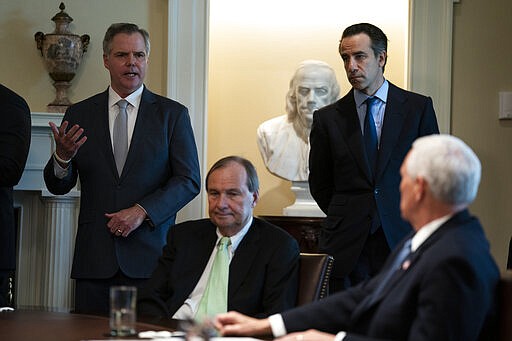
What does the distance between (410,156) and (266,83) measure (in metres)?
3.79

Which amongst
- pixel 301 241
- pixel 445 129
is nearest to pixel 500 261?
pixel 445 129

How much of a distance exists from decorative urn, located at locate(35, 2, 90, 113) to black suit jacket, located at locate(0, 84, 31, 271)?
1021 mm

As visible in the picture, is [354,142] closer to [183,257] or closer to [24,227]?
[183,257]

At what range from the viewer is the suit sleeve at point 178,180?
394cm

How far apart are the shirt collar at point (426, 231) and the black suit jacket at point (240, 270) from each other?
0.81 meters

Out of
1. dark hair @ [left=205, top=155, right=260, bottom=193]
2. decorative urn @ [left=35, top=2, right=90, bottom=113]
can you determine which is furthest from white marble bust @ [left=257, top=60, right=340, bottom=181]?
dark hair @ [left=205, top=155, right=260, bottom=193]

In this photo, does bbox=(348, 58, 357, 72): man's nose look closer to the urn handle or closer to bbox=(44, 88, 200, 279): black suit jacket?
bbox=(44, 88, 200, 279): black suit jacket

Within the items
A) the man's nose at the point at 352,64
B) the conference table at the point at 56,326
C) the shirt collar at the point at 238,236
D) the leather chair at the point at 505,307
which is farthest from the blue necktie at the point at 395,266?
the man's nose at the point at 352,64

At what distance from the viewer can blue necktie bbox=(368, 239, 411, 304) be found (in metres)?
2.37

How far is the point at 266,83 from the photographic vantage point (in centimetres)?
600

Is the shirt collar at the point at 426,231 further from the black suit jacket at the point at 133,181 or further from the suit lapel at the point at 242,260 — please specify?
the black suit jacket at the point at 133,181

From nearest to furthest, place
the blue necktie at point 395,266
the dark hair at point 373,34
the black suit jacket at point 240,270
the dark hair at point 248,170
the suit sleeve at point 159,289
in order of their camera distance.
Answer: the blue necktie at point 395,266 < the black suit jacket at point 240,270 < the suit sleeve at point 159,289 < the dark hair at point 248,170 < the dark hair at point 373,34

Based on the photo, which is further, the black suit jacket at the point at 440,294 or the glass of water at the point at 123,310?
the glass of water at the point at 123,310

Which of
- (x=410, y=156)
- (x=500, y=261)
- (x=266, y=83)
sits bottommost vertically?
(x=500, y=261)
